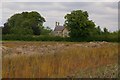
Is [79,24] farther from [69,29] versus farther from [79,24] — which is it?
[69,29]

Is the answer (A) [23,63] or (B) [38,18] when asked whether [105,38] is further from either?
(A) [23,63]

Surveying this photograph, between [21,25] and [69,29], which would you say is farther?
[69,29]

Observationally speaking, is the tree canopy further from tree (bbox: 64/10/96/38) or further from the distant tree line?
the distant tree line

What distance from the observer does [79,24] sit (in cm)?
4425

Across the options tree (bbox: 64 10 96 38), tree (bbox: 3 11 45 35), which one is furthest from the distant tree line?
tree (bbox: 64 10 96 38)

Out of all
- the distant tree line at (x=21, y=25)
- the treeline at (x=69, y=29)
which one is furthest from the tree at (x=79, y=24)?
the distant tree line at (x=21, y=25)

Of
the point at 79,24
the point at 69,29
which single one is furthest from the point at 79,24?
the point at 69,29

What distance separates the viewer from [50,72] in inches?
251

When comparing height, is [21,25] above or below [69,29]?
above

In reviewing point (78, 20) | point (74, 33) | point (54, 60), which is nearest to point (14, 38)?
point (74, 33)

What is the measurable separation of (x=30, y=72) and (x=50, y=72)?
20.0 inches

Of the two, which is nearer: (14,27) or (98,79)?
(98,79)

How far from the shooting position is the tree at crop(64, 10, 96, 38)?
137ft

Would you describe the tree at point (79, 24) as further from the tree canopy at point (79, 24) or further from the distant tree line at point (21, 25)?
the distant tree line at point (21, 25)
